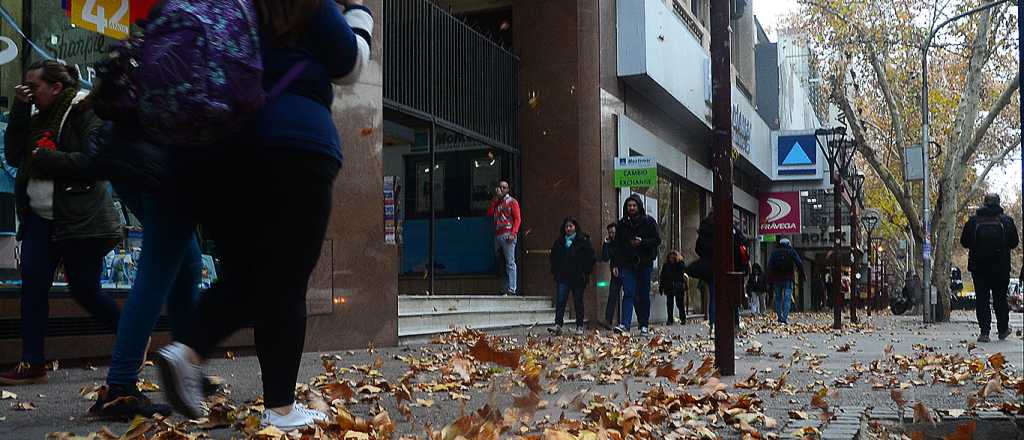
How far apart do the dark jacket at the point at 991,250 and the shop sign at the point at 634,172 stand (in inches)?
230

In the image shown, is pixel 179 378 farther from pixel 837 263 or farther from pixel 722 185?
pixel 837 263

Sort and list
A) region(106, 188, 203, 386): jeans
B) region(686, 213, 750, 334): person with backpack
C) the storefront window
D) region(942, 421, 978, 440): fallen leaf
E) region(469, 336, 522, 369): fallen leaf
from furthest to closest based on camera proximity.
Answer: the storefront window < region(686, 213, 750, 334): person with backpack < region(469, 336, 522, 369): fallen leaf < region(942, 421, 978, 440): fallen leaf < region(106, 188, 203, 386): jeans

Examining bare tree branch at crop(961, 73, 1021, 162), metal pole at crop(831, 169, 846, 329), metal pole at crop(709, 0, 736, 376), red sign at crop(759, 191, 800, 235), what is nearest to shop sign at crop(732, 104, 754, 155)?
bare tree branch at crop(961, 73, 1021, 162)

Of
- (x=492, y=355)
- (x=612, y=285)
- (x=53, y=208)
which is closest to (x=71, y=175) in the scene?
(x=53, y=208)

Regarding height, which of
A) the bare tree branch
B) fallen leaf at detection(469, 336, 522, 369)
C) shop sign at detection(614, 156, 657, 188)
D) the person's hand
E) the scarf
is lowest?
fallen leaf at detection(469, 336, 522, 369)

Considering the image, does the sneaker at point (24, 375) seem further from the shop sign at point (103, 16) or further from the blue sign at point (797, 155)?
the blue sign at point (797, 155)

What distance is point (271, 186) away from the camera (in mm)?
3004

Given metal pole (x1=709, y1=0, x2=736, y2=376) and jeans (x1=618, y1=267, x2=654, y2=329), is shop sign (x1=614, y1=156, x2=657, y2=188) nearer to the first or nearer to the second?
jeans (x1=618, y1=267, x2=654, y2=329)

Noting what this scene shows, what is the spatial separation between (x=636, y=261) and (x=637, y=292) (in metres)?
0.45

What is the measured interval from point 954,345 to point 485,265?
25.6 feet

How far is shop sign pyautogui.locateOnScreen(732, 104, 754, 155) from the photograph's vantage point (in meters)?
26.1

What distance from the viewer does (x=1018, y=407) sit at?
189 inches

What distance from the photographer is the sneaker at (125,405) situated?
13.0ft

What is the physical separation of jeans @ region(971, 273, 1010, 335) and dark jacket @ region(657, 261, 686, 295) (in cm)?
748
